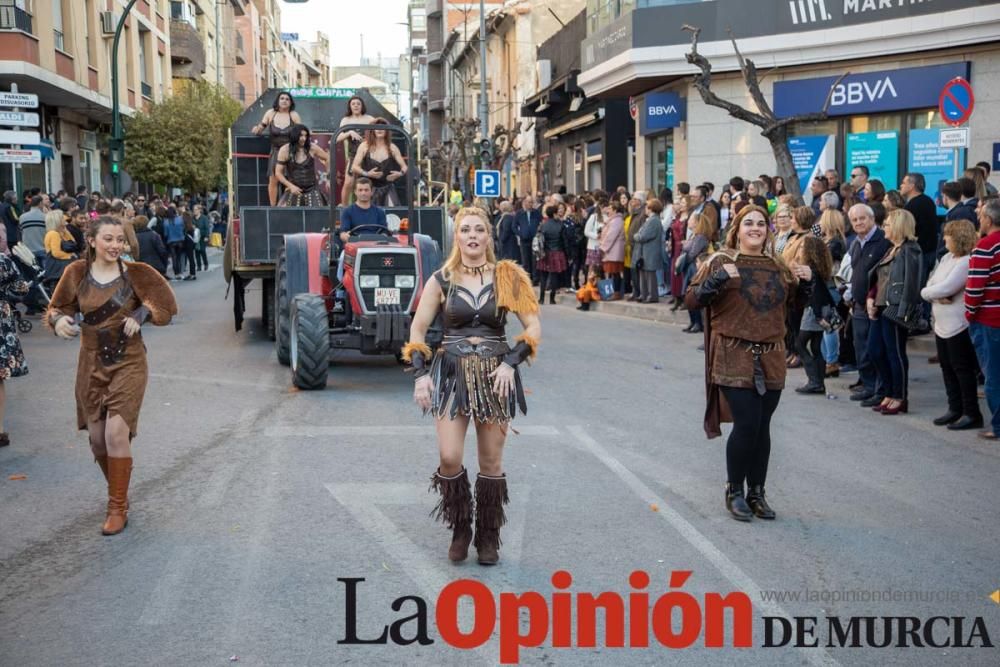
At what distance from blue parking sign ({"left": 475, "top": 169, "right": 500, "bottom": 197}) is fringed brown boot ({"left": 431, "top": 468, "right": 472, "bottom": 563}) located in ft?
71.9

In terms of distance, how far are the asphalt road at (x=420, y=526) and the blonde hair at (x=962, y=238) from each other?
1458 millimetres

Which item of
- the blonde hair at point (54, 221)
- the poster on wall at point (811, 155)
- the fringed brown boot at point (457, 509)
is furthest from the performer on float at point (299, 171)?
the poster on wall at point (811, 155)

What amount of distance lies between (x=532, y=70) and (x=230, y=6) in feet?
113

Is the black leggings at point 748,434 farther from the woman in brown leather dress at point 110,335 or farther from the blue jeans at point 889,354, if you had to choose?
the blue jeans at point 889,354

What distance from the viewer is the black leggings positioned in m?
6.85

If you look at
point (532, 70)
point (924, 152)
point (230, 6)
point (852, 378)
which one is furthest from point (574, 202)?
point (230, 6)

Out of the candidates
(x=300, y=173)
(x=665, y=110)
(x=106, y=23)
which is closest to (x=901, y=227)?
(x=300, y=173)

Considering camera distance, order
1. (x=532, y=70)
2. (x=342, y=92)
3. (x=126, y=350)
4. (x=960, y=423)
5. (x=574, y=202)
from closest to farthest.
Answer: (x=126, y=350) → (x=960, y=423) → (x=342, y=92) → (x=574, y=202) → (x=532, y=70)

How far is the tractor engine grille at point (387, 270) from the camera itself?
37.6ft

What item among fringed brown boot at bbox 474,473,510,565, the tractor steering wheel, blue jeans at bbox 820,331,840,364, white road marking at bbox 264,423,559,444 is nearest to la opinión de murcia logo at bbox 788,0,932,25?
blue jeans at bbox 820,331,840,364

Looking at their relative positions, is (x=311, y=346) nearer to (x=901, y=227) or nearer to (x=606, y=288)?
(x=901, y=227)

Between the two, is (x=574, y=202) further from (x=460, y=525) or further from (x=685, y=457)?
(x=460, y=525)

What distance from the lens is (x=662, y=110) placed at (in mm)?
24891

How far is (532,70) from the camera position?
46.7 m
